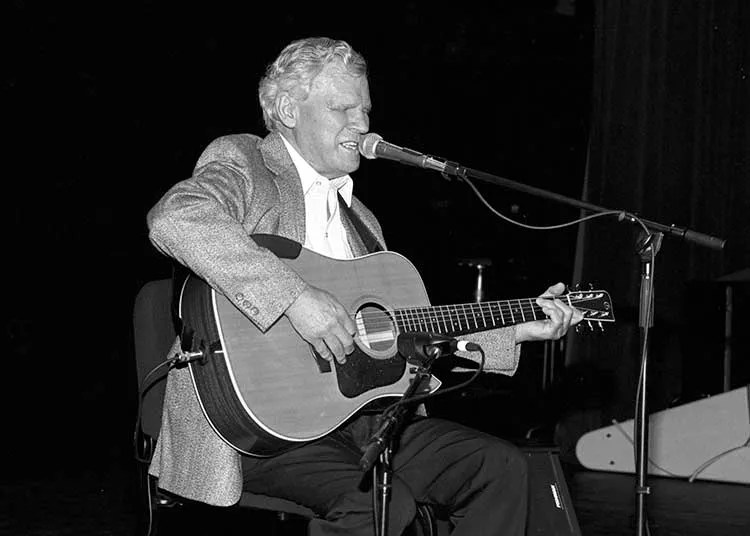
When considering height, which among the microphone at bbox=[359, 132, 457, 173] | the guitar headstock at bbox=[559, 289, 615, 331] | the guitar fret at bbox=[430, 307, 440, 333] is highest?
the microphone at bbox=[359, 132, 457, 173]

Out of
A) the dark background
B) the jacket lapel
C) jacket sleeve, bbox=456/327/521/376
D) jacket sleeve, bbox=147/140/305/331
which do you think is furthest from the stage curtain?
jacket sleeve, bbox=147/140/305/331

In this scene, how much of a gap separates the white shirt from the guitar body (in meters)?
0.19

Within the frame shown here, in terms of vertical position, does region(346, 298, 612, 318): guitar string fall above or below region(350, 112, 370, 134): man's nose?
below

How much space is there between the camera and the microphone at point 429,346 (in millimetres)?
1938

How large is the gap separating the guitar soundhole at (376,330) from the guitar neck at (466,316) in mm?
27

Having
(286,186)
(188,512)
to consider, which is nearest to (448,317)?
(286,186)

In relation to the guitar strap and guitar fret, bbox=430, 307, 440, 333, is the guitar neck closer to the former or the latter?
guitar fret, bbox=430, 307, 440, 333

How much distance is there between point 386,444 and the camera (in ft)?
5.85

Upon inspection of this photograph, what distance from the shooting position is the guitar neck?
2.38 meters

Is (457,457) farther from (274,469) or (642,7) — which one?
(642,7)

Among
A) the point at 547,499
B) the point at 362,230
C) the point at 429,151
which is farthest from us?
the point at 429,151

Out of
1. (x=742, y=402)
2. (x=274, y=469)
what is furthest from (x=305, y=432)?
(x=742, y=402)

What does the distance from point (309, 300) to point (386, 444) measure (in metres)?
0.46

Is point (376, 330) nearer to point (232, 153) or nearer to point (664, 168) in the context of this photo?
point (232, 153)
